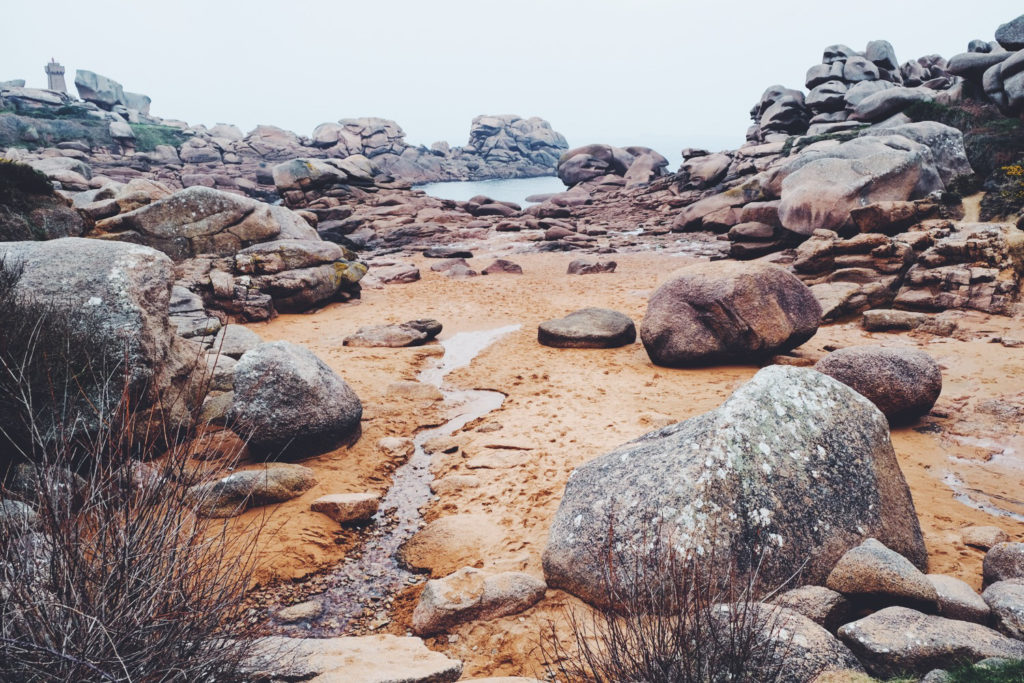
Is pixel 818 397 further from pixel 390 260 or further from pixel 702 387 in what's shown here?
pixel 390 260

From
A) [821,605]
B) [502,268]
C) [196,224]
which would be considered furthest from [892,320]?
[196,224]

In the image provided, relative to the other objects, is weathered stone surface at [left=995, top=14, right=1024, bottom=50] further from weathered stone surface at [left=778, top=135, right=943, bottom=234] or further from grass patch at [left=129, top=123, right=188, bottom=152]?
grass patch at [left=129, top=123, right=188, bottom=152]

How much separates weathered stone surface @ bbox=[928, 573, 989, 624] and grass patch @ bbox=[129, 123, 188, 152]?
7672cm

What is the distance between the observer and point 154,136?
222 feet

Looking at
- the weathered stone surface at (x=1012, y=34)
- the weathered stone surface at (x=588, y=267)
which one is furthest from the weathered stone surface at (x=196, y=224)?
the weathered stone surface at (x=1012, y=34)

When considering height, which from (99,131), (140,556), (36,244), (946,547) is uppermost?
(99,131)

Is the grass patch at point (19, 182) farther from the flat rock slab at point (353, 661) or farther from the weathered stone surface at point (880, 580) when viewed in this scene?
the weathered stone surface at point (880, 580)

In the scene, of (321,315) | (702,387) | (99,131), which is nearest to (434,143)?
(99,131)

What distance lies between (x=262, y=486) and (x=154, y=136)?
3013 inches

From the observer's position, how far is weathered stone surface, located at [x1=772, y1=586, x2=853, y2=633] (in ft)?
10.9

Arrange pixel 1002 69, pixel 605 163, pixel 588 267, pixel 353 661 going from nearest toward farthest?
pixel 353 661 < pixel 588 267 < pixel 1002 69 < pixel 605 163

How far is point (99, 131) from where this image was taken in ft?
200

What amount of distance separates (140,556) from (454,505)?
380 centimetres

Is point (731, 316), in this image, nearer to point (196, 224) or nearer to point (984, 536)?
point (984, 536)
